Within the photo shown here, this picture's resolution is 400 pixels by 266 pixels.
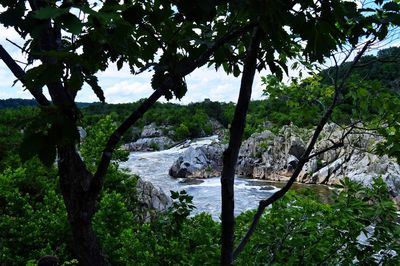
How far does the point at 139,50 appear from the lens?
1.64 m

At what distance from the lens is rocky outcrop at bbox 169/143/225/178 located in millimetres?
33781

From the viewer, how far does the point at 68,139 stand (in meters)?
1.14

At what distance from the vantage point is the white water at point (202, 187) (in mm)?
21539

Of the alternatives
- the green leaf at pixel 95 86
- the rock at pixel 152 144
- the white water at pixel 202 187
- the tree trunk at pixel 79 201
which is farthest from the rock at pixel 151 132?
the green leaf at pixel 95 86

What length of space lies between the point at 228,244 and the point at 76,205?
27.4 inches

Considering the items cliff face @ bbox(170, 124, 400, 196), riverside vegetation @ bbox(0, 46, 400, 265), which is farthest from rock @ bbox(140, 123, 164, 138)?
riverside vegetation @ bbox(0, 46, 400, 265)

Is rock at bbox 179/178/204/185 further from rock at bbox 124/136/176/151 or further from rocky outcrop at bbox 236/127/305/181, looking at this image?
rock at bbox 124/136/176/151

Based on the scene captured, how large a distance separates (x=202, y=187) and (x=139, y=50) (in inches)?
1074

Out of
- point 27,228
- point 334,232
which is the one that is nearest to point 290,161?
point 27,228

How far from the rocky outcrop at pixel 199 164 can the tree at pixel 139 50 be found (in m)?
31.6

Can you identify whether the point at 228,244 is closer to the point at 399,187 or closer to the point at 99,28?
the point at 99,28

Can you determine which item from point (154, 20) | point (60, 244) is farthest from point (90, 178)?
point (60, 244)

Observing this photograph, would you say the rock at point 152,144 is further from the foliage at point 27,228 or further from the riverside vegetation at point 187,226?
the foliage at point 27,228

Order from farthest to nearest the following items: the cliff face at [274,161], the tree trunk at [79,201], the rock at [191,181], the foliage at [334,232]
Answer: the cliff face at [274,161]
the rock at [191,181]
the foliage at [334,232]
the tree trunk at [79,201]
